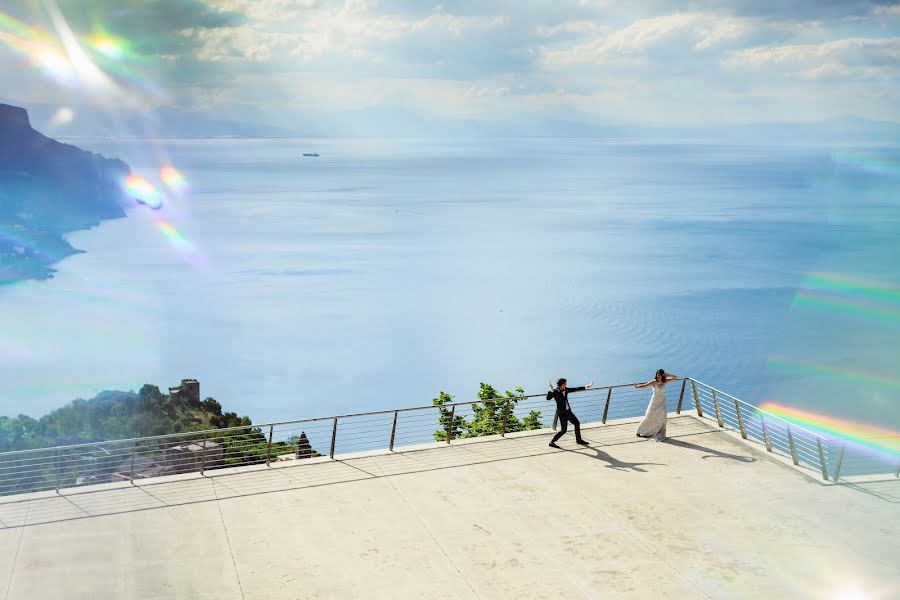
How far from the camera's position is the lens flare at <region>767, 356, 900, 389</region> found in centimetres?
11456

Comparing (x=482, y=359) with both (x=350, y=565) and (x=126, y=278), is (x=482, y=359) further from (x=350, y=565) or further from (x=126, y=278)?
(x=350, y=565)

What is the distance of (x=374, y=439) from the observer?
131 meters

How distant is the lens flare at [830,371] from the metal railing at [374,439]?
1177cm

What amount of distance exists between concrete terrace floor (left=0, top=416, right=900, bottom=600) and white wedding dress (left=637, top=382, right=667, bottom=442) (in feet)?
2.37

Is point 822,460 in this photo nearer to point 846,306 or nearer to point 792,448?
point 792,448

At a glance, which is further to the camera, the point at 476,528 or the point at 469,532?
the point at 476,528

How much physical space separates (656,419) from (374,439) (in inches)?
4624

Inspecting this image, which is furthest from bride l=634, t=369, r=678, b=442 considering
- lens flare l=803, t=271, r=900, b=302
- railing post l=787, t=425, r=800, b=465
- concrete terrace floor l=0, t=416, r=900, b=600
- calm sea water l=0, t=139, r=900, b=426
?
lens flare l=803, t=271, r=900, b=302

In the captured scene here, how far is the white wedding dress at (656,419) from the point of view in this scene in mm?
16219

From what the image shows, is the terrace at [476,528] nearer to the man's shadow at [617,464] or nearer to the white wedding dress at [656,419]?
the man's shadow at [617,464]

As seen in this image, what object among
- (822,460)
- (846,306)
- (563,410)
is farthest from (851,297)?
(563,410)

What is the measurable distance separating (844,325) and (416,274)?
79725mm

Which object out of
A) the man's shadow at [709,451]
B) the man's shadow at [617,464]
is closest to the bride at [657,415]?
the man's shadow at [709,451]

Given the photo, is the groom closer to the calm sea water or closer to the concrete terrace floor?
the concrete terrace floor
